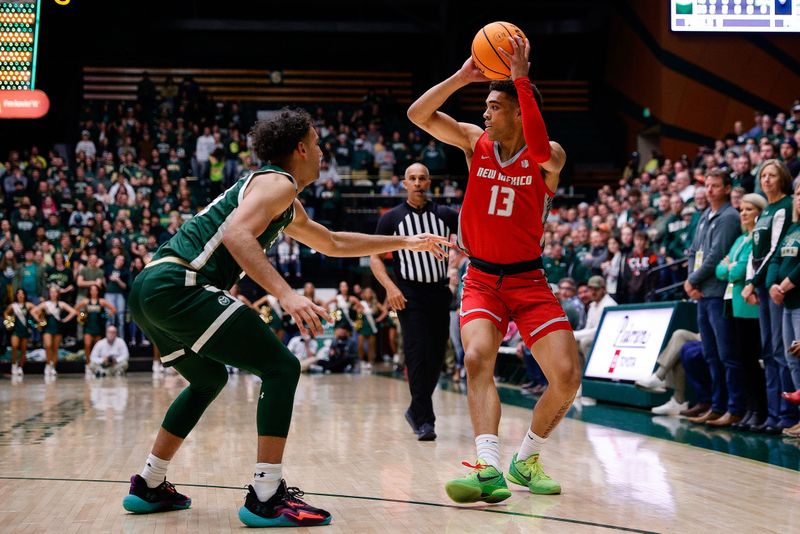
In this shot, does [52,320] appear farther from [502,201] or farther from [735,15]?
[502,201]

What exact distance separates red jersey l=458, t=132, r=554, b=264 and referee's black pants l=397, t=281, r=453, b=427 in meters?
2.15

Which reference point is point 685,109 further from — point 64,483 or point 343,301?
point 64,483

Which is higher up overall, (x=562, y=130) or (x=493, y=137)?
(x=562, y=130)

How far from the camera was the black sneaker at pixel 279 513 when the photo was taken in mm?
3686

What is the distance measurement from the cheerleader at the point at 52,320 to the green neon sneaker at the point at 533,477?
517 inches

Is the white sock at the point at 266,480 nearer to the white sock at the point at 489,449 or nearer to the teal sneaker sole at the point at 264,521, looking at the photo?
the teal sneaker sole at the point at 264,521

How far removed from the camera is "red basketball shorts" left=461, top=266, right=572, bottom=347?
14.8 ft

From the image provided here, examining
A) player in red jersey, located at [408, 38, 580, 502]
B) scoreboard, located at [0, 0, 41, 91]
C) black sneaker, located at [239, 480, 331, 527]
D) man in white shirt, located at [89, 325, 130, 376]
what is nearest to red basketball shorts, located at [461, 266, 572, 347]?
player in red jersey, located at [408, 38, 580, 502]

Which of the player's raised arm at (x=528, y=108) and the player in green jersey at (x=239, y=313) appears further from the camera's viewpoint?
the player's raised arm at (x=528, y=108)

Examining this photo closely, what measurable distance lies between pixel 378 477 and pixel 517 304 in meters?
1.27

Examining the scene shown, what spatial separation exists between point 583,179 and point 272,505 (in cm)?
2353

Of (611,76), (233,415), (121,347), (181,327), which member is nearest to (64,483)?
(181,327)

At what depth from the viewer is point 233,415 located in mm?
8547

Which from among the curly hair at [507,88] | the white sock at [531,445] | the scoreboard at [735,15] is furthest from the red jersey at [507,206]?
the scoreboard at [735,15]
